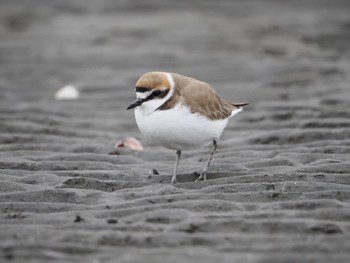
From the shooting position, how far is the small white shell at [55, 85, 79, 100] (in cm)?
1100

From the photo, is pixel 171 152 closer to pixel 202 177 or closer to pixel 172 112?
pixel 202 177

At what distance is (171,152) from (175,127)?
1.77 metres

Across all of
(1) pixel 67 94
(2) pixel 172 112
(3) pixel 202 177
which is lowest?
(1) pixel 67 94

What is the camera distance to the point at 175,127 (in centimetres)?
657

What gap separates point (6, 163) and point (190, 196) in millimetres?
2243

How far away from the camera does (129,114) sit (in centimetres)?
1034

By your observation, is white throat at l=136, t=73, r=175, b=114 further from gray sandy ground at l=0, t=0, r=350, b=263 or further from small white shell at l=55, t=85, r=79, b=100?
small white shell at l=55, t=85, r=79, b=100

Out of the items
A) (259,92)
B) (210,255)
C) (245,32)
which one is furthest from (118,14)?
(210,255)

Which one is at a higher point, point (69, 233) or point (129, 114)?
point (69, 233)

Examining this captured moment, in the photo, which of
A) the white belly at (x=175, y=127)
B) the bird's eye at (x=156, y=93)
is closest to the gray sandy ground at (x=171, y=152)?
the white belly at (x=175, y=127)

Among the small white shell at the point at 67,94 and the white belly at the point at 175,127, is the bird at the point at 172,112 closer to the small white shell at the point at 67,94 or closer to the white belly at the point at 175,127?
the white belly at the point at 175,127

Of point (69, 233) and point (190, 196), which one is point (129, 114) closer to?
point (190, 196)

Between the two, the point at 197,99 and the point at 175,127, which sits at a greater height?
the point at 197,99


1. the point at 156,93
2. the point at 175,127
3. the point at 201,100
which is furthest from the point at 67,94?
the point at 175,127
